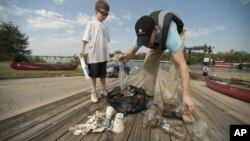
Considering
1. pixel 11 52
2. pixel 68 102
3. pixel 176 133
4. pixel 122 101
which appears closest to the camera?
pixel 176 133

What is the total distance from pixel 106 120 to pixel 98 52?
58.2 inches

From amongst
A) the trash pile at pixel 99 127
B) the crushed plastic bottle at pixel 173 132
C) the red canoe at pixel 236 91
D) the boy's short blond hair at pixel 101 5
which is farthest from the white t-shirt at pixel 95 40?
the red canoe at pixel 236 91

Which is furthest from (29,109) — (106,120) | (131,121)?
(131,121)

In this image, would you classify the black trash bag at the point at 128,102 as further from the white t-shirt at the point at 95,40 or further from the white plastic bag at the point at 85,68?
the white t-shirt at the point at 95,40

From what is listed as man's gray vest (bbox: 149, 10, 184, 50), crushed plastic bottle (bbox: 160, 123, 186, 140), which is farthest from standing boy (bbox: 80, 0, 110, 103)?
crushed plastic bottle (bbox: 160, 123, 186, 140)

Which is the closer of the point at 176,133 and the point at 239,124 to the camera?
the point at 176,133

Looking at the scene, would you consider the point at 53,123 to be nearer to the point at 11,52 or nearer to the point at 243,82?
the point at 243,82

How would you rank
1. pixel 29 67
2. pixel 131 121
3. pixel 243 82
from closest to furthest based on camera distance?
pixel 131 121 → pixel 243 82 → pixel 29 67

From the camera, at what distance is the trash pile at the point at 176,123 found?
1690 mm

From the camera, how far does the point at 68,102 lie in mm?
3002

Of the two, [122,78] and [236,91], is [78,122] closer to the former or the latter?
[122,78]

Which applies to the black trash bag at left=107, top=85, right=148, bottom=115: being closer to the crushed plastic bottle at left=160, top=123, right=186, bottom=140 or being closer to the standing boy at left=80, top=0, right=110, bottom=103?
the standing boy at left=80, top=0, right=110, bottom=103

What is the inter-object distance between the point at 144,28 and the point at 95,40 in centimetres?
147

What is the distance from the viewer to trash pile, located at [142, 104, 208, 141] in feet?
5.55
